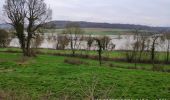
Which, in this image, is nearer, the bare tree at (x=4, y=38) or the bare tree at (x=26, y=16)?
the bare tree at (x=26, y=16)

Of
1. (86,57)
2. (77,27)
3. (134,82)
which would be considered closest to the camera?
(134,82)

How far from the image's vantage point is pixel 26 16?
48312 millimetres

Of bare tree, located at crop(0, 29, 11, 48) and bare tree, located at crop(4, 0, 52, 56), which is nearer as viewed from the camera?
bare tree, located at crop(4, 0, 52, 56)

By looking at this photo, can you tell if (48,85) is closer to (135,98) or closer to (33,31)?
(135,98)

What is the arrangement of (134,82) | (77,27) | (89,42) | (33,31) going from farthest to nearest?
(77,27) < (89,42) < (33,31) < (134,82)

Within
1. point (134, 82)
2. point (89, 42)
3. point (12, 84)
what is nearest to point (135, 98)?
point (134, 82)

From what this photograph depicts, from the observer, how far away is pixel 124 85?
19734 mm

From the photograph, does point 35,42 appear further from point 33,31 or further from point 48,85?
point 48,85

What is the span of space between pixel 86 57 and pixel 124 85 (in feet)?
117

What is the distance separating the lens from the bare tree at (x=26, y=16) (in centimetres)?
4741

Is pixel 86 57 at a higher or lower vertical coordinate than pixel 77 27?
lower

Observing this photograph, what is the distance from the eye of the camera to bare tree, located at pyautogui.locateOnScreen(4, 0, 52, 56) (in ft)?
156

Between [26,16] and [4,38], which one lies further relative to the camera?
[4,38]

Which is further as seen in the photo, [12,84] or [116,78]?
[116,78]
